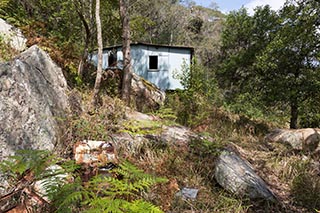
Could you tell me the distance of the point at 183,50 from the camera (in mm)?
13992

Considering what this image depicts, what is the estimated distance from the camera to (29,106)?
299 centimetres

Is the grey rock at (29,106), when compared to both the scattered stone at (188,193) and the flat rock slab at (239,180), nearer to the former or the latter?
the scattered stone at (188,193)

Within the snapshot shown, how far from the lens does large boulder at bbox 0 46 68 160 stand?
2635mm

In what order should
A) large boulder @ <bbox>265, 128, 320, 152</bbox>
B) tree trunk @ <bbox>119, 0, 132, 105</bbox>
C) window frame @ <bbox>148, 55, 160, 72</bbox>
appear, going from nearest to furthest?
large boulder @ <bbox>265, 128, 320, 152</bbox> → tree trunk @ <bbox>119, 0, 132, 105</bbox> → window frame @ <bbox>148, 55, 160, 72</bbox>

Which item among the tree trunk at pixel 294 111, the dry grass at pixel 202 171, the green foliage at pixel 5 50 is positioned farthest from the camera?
the tree trunk at pixel 294 111

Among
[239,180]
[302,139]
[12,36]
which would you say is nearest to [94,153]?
[239,180]

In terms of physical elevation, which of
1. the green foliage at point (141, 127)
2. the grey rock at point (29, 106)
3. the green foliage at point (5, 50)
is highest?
the green foliage at point (5, 50)

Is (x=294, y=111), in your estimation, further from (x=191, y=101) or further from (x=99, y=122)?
(x=99, y=122)

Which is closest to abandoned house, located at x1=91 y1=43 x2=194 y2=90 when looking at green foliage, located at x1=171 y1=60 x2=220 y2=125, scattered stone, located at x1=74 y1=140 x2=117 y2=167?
green foliage, located at x1=171 y1=60 x2=220 y2=125

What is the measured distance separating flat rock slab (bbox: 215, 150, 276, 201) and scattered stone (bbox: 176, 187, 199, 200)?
0.46 m

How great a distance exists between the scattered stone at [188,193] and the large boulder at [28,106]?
1.83 meters

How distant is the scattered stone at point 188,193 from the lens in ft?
9.32

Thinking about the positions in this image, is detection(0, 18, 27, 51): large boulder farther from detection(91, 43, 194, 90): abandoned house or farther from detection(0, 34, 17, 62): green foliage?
detection(91, 43, 194, 90): abandoned house

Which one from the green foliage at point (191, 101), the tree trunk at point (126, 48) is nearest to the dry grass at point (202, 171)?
the tree trunk at point (126, 48)
